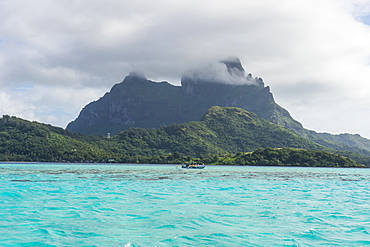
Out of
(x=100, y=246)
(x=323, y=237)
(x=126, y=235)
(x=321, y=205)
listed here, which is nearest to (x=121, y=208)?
(x=126, y=235)

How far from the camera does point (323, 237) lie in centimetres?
2277

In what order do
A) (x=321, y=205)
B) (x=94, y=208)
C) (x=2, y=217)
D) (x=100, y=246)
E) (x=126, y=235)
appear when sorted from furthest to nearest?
(x=321, y=205) → (x=94, y=208) → (x=2, y=217) → (x=126, y=235) → (x=100, y=246)

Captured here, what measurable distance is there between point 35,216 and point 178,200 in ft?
55.5

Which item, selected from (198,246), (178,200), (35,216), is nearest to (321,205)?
(178,200)

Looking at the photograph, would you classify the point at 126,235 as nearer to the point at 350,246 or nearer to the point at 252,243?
the point at 252,243

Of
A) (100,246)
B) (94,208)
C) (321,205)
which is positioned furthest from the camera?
(321,205)

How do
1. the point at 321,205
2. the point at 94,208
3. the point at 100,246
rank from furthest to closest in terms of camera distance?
the point at 321,205 < the point at 94,208 < the point at 100,246

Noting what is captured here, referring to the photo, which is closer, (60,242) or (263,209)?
(60,242)

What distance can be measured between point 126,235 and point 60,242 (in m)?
4.23

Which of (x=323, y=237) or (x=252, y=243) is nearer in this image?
(x=252, y=243)

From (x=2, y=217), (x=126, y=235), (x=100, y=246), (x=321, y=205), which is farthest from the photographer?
(x=321, y=205)

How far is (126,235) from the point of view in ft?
74.1

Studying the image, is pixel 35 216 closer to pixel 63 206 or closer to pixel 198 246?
pixel 63 206

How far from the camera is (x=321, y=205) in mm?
38375
